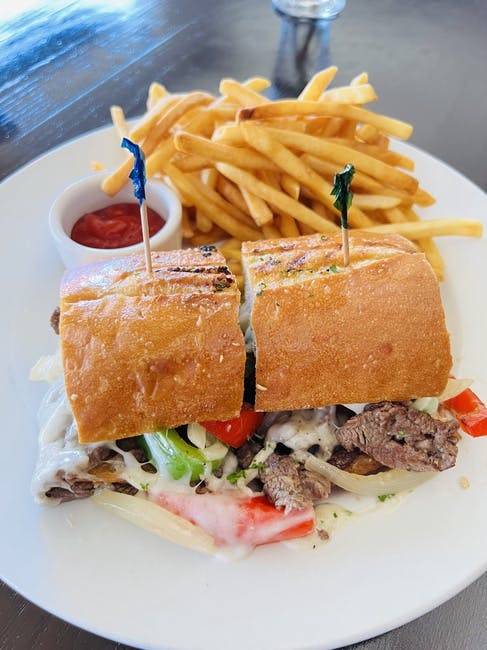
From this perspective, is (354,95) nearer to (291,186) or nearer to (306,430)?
(291,186)

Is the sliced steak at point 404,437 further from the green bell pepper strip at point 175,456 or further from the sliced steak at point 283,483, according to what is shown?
the green bell pepper strip at point 175,456

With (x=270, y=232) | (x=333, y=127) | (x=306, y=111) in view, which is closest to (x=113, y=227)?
(x=270, y=232)

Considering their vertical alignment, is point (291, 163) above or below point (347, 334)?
above

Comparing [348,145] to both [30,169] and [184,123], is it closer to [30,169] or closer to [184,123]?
[184,123]

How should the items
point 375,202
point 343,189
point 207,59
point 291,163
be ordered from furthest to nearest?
point 207,59 < point 375,202 < point 291,163 < point 343,189

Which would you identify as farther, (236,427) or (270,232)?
(270,232)

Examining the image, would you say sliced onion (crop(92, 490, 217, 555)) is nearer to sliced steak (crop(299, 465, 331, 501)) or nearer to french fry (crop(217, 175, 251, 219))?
sliced steak (crop(299, 465, 331, 501))

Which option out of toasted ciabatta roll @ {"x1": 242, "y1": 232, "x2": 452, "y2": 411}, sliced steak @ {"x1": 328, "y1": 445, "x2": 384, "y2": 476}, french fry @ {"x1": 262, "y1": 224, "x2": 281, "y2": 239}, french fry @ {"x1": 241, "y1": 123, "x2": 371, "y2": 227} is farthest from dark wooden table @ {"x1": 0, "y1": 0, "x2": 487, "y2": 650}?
sliced steak @ {"x1": 328, "y1": 445, "x2": 384, "y2": 476}
